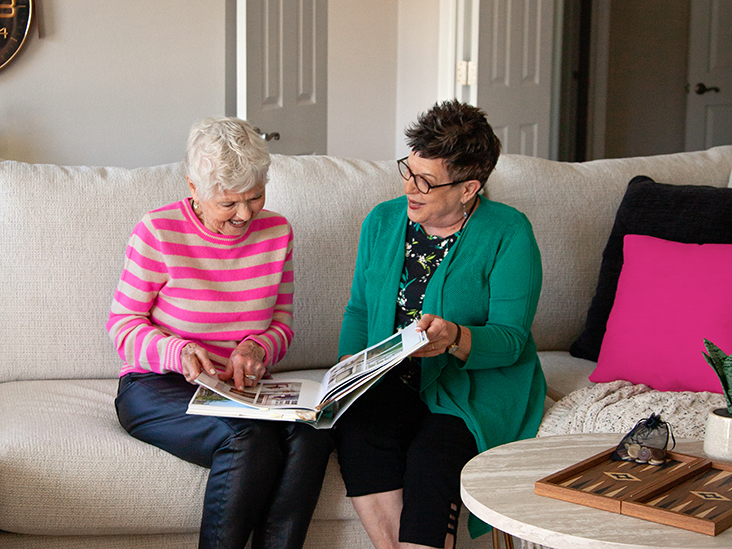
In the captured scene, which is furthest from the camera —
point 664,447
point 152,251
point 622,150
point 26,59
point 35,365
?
point 622,150

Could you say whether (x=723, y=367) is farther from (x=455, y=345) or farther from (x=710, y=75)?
(x=710, y=75)

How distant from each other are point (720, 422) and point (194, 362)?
0.90m

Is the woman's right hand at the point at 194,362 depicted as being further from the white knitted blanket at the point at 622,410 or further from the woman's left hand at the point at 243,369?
the white knitted blanket at the point at 622,410

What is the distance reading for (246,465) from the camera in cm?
127

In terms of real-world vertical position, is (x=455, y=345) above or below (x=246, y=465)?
above

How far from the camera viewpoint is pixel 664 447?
1099 millimetres

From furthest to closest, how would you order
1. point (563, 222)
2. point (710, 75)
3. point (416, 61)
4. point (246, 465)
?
1. point (710, 75)
2. point (416, 61)
3. point (563, 222)
4. point (246, 465)

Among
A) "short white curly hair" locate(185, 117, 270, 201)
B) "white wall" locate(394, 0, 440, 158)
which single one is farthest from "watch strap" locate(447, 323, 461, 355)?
"white wall" locate(394, 0, 440, 158)

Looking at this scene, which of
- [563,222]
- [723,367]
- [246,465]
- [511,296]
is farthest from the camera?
[563,222]

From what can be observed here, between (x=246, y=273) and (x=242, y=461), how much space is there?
442mm

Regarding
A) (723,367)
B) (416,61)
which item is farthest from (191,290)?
(416,61)

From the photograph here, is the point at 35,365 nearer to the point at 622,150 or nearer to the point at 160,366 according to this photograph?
the point at 160,366

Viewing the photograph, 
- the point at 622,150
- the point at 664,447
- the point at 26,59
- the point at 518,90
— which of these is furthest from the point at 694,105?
the point at 664,447

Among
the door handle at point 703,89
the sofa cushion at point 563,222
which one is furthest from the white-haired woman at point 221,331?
the door handle at point 703,89
